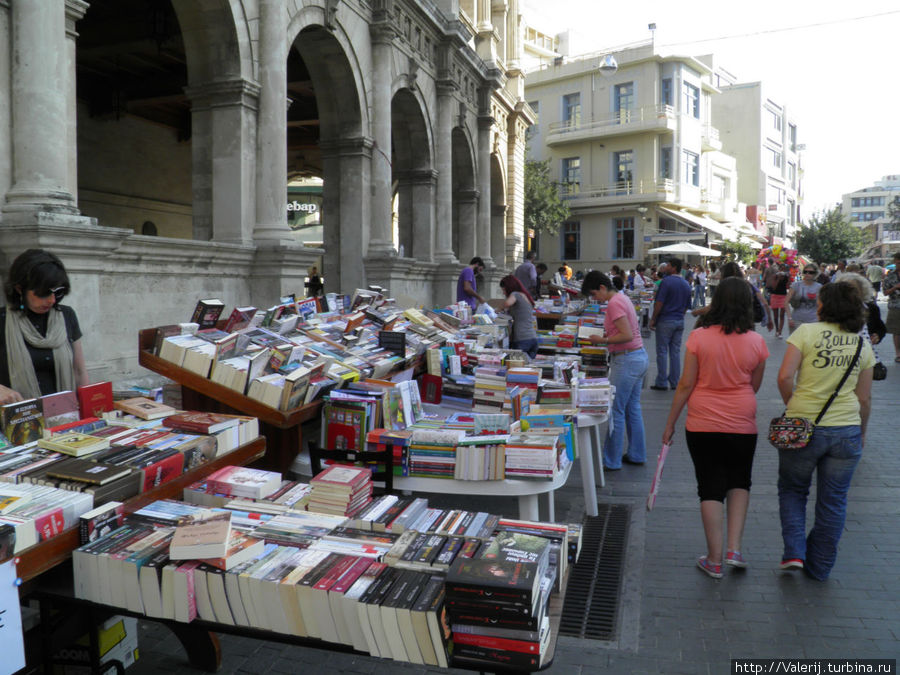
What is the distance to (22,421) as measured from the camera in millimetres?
3307

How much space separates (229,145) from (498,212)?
17.3 metres

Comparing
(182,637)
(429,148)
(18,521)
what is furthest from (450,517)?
(429,148)

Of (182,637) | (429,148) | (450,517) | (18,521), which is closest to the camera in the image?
(18,521)

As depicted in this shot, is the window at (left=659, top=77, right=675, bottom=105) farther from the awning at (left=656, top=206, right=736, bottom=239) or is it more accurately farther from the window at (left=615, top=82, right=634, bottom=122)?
the awning at (left=656, top=206, right=736, bottom=239)

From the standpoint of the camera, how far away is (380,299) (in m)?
8.54

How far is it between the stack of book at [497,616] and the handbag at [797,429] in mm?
2419

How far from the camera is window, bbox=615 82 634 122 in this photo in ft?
124

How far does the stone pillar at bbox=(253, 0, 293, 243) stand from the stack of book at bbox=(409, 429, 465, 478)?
5.90 m

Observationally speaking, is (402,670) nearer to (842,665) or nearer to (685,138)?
(842,665)

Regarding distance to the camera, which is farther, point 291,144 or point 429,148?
point 291,144

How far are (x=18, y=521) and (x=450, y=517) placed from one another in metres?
1.55

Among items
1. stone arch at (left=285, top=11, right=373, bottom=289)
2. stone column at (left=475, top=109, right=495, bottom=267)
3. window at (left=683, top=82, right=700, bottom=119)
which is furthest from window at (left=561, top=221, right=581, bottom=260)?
stone arch at (left=285, top=11, right=373, bottom=289)

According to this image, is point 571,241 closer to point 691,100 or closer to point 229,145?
point 691,100

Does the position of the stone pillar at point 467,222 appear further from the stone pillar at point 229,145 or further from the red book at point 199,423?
the red book at point 199,423
